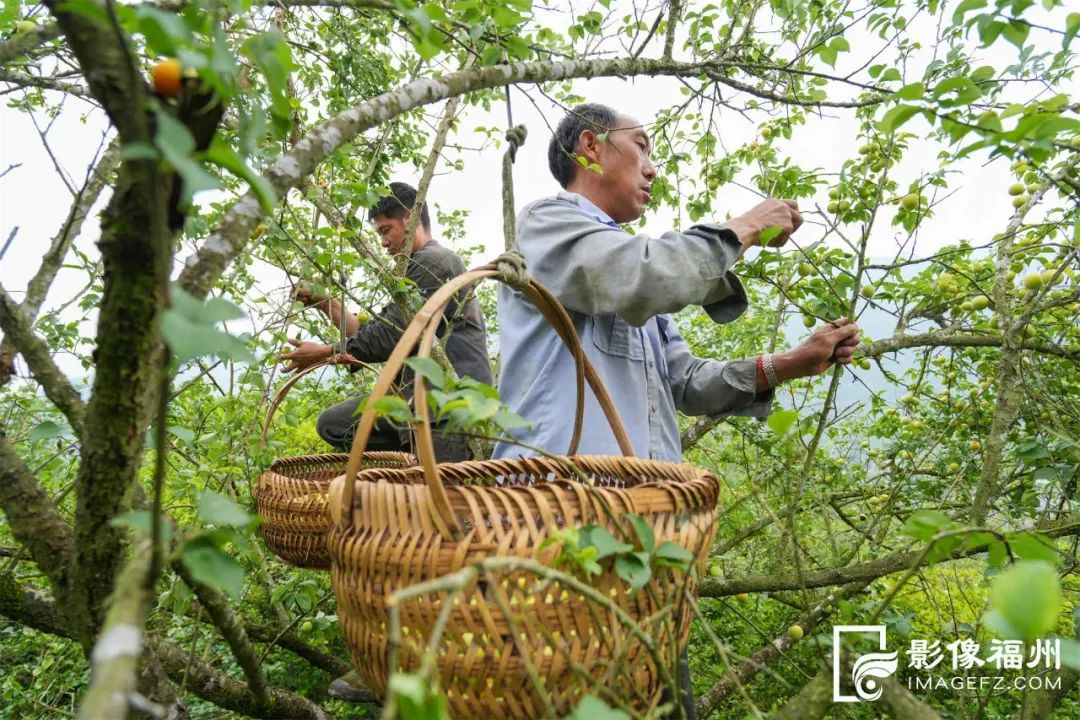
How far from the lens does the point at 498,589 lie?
82 centimetres

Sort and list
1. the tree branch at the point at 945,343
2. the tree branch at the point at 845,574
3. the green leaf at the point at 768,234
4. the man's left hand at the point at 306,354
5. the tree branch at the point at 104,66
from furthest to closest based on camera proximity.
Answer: the man's left hand at the point at 306,354 < the tree branch at the point at 945,343 < the tree branch at the point at 845,574 < the green leaf at the point at 768,234 < the tree branch at the point at 104,66

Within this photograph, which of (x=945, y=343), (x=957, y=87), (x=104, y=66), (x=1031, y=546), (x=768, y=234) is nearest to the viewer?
(x=104, y=66)

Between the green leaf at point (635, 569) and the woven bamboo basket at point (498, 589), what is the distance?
0.04 metres

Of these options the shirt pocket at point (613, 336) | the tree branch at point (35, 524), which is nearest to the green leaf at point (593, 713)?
the tree branch at point (35, 524)

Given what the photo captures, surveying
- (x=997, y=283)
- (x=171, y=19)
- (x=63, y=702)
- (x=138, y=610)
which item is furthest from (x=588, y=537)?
(x=63, y=702)

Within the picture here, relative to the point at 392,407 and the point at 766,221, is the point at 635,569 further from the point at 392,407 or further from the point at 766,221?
the point at 766,221

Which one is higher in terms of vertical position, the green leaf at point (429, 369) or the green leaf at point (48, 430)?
the green leaf at point (429, 369)

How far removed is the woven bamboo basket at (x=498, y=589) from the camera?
848mm

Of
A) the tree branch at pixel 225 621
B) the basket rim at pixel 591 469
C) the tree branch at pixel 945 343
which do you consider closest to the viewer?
the tree branch at pixel 225 621

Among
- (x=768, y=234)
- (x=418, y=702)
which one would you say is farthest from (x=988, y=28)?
(x=418, y=702)

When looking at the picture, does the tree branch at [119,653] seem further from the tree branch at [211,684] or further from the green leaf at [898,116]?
the tree branch at [211,684]

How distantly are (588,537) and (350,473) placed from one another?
0.33 metres

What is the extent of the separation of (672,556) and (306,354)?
182 cm

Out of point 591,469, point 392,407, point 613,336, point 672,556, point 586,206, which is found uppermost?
point 586,206
